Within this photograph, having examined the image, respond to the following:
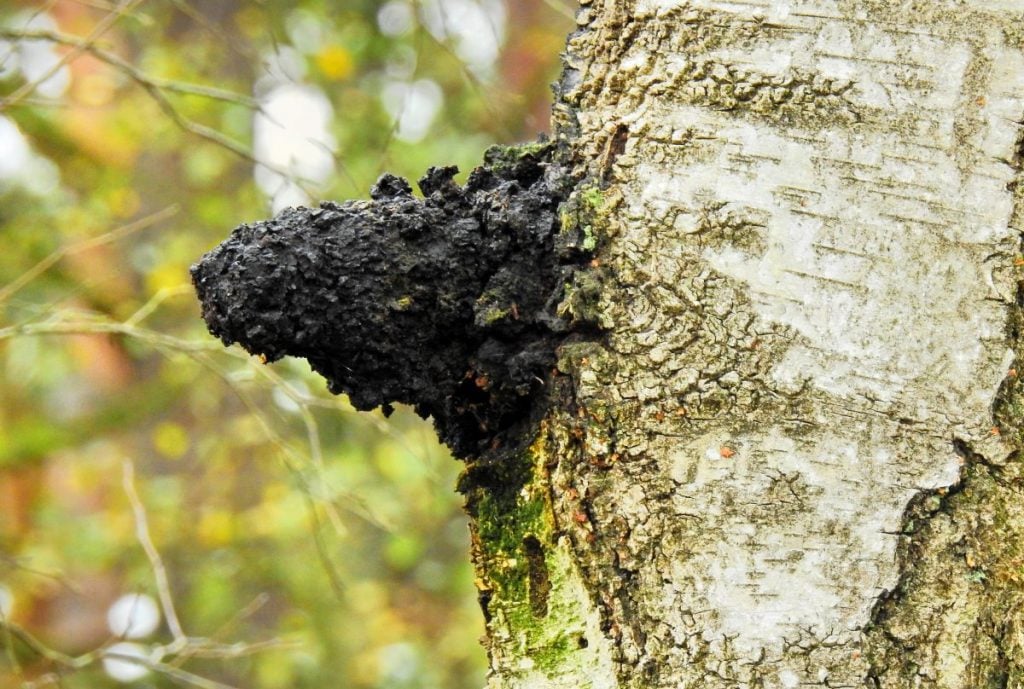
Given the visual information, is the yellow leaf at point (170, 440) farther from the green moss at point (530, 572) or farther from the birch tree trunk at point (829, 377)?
the birch tree trunk at point (829, 377)

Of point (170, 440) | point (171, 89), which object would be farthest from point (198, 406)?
point (171, 89)

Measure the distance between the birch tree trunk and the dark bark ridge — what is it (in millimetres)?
140

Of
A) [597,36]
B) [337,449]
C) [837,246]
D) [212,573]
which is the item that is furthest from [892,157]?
[212,573]

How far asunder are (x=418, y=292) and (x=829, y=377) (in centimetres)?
43

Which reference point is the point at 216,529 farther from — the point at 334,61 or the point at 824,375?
the point at 824,375

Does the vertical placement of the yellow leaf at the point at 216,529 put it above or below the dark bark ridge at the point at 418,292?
above

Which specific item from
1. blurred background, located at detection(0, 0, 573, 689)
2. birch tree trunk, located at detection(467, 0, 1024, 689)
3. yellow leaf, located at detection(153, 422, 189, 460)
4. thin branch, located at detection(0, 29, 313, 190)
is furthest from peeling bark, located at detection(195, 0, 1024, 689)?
yellow leaf, located at detection(153, 422, 189, 460)

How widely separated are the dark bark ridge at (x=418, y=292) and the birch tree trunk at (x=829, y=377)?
0.46 feet

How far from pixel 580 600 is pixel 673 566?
0.11 meters

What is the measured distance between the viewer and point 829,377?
0.95 metres

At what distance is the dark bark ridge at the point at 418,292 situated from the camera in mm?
1039

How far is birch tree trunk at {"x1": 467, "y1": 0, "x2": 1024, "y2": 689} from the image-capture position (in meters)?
0.94

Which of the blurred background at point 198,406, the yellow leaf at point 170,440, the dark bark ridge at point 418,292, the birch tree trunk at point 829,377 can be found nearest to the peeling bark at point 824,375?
the birch tree trunk at point 829,377

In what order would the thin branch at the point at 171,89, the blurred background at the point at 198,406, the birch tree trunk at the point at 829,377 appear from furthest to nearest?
1. the blurred background at the point at 198,406
2. the thin branch at the point at 171,89
3. the birch tree trunk at the point at 829,377
